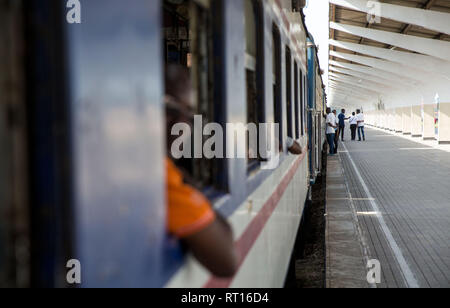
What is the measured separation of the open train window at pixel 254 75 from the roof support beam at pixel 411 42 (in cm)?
2072

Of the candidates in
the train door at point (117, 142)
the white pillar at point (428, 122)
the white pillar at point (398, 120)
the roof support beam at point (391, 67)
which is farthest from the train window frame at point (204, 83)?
the white pillar at point (398, 120)

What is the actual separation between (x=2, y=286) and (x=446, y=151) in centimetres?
2437

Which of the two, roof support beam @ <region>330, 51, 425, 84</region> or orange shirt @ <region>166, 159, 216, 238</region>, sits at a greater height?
roof support beam @ <region>330, 51, 425, 84</region>

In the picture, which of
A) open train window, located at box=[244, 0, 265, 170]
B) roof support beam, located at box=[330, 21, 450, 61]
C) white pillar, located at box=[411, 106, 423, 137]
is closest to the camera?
open train window, located at box=[244, 0, 265, 170]

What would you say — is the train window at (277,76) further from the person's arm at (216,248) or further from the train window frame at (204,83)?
the person's arm at (216,248)

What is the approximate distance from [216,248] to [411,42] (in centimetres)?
2360

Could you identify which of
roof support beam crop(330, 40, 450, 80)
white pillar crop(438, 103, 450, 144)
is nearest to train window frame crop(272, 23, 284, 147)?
roof support beam crop(330, 40, 450, 80)

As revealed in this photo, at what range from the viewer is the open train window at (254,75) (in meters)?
3.60

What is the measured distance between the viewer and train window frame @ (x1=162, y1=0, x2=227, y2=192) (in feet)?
7.70

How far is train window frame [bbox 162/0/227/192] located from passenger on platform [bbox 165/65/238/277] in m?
0.49

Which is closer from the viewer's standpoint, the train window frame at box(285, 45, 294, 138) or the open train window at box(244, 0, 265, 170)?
the open train window at box(244, 0, 265, 170)

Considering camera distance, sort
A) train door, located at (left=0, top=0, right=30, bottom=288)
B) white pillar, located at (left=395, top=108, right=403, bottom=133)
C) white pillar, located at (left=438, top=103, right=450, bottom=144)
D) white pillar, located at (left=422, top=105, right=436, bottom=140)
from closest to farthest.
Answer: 1. train door, located at (left=0, top=0, right=30, bottom=288)
2. white pillar, located at (left=438, top=103, right=450, bottom=144)
3. white pillar, located at (left=422, top=105, right=436, bottom=140)
4. white pillar, located at (left=395, top=108, right=403, bottom=133)

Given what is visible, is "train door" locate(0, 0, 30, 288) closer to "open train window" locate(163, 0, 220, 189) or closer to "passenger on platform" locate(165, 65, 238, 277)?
"passenger on platform" locate(165, 65, 238, 277)
